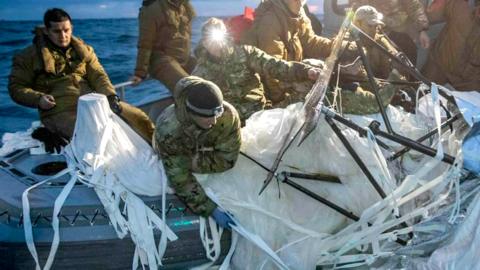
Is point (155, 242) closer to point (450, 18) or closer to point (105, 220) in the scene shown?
point (105, 220)

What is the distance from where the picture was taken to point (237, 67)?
4.09 metres

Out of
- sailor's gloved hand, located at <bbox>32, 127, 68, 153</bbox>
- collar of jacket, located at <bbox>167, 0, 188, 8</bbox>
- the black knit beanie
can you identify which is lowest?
sailor's gloved hand, located at <bbox>32, 127, 68, 153</bbox>

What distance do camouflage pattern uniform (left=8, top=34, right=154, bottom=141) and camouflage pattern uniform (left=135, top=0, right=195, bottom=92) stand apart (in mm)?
663

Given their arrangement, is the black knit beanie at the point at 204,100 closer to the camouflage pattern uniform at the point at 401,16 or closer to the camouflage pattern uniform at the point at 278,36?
the camouflage pattern uniform at the point at 278,36

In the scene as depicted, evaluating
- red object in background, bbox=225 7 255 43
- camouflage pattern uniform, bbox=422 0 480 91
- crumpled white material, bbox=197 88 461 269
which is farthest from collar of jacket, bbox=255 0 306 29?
camouflage pattern uniform, bbox=422 0 480 91

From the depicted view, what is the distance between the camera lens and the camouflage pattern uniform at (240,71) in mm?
4013

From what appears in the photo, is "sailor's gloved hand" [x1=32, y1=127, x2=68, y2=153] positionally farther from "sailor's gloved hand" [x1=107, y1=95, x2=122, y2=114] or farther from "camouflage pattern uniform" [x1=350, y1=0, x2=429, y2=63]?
"camouflage pattern uniform" [x1=350, y1=0, x2=429, y2=63]

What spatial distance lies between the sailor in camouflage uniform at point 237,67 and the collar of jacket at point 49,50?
1.15 meters

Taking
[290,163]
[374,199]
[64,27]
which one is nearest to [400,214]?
[374,199]

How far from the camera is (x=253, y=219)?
336 cm

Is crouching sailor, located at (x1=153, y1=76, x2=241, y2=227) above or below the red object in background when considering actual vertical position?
below

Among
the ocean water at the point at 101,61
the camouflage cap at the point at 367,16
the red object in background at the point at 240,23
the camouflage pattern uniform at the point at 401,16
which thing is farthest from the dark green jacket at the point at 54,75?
the camouflage pattern uniform at the point at 401,16

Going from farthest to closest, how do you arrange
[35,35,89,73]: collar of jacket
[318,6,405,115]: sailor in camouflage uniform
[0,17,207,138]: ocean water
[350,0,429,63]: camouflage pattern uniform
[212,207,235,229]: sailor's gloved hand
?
1. [0,17,207,138]: ocean water
2. [350,0,429,63]: camouflage pattern uniform
3. [35,35,89,73]: collar of jacket
4. [318,6,405,115]: sailor in camouflage uniform
5. [212,207,235,229]: sailor's gloved hand

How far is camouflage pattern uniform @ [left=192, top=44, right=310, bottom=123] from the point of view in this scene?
4.01m
